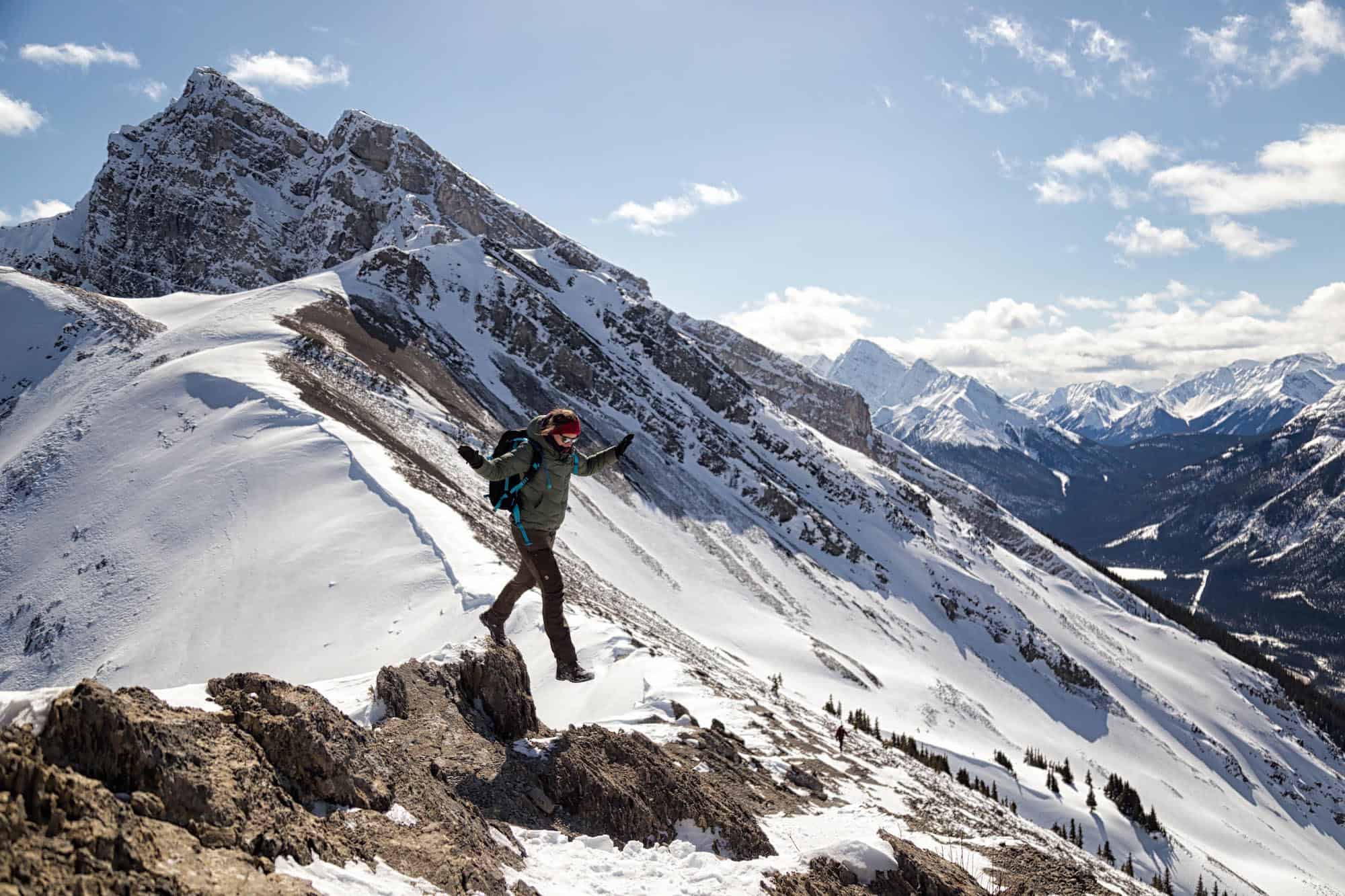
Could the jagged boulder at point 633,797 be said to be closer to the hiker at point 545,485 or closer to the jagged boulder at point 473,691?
the jagged boulder at point 473,691

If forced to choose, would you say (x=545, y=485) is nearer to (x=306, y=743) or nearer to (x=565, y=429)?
(x=565, y=429)

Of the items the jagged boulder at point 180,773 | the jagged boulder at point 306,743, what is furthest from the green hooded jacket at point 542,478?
the jagged boulder at point 180,773

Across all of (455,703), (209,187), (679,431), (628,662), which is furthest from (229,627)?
(209,187)

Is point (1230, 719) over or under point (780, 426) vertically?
under

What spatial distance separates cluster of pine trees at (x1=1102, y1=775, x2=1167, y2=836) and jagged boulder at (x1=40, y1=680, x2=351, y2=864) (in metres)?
58.0

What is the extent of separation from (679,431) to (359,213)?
226 feet

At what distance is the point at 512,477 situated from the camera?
9.91 m

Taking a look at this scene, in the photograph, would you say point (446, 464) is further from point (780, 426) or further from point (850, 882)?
point (780, 426)

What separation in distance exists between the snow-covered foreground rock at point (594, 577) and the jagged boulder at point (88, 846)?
0.73 meters

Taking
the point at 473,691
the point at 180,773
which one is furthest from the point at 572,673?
the point at 180,773

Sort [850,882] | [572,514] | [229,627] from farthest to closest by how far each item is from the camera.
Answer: [572,514] → [229,627] → [850,882]

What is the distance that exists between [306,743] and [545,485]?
14.0 ft

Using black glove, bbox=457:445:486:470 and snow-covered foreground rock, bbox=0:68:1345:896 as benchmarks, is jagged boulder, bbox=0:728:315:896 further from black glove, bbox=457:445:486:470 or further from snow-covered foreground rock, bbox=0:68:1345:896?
black glove, bbox=457:445:486:470

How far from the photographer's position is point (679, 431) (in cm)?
10419
